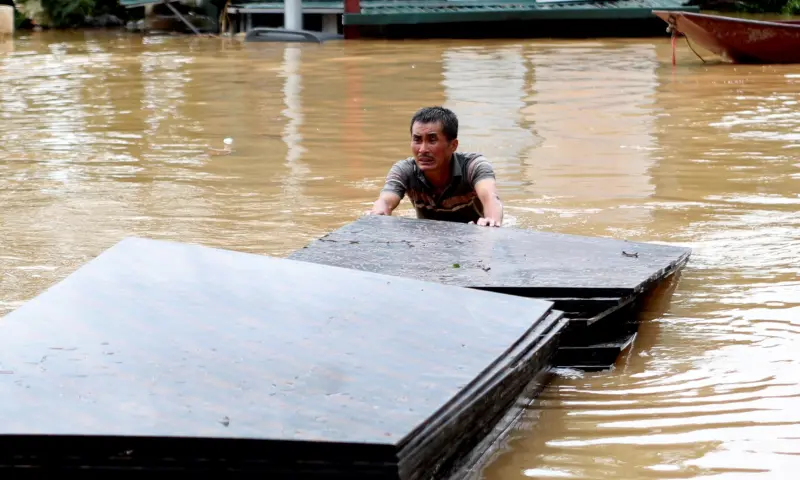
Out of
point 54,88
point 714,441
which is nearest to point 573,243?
point 714,441

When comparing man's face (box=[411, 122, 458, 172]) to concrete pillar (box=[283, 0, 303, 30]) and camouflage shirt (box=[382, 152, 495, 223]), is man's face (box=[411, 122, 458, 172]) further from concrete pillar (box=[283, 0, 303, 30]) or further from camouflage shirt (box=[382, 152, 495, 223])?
concrete pillar (box=[283, 0, 303, 30])

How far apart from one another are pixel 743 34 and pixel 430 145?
11.2 metres

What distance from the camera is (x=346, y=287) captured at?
3.64 meters

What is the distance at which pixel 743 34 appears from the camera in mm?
15625

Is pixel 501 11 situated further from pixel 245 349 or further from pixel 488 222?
pixel 245 349

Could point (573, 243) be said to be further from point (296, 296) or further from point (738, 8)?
point (738, 8)

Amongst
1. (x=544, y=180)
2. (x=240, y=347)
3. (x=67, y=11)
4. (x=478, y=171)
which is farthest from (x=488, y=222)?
(x=67, y=11)

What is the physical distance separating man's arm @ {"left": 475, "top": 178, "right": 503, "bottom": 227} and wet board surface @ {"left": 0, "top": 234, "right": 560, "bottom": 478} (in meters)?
1.74

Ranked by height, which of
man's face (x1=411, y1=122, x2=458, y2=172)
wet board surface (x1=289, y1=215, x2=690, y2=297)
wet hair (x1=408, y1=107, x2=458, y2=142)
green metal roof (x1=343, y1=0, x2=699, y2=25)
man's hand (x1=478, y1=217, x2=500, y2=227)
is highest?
green metal roof (x1=343, y1=0, x2=699, y2=25)

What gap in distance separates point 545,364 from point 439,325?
2.24 feet

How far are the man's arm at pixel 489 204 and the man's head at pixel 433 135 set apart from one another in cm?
25

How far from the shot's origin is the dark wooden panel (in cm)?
264

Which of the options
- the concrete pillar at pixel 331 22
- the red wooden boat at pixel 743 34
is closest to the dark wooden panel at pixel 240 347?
the red wooden boat at pixel 743 34

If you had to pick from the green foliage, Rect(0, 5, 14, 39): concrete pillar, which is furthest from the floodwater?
the green foliage
